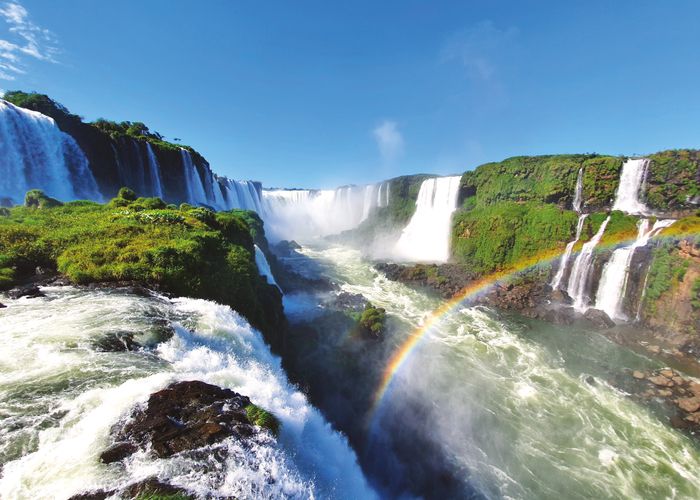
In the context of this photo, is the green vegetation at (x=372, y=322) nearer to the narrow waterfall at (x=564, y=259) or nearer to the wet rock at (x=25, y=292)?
the wet rock at (x=25, y=292)

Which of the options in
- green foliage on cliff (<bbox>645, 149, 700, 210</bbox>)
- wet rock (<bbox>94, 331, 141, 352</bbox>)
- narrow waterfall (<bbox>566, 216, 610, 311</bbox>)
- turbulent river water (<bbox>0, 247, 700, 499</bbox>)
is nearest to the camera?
turbulent river water (<bbox>0, 247, 700, 499</bbox>)

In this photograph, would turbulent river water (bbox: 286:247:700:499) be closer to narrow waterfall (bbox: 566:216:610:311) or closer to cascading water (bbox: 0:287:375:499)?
narrow waterfall (bbox: 566:216:610:311)

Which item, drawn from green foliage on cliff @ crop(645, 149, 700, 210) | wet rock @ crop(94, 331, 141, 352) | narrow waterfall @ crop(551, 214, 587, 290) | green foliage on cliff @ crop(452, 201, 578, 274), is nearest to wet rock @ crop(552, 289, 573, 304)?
narrow waterfall @ crop(551, 214, 587, 290)

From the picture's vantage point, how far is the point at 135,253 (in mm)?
12422

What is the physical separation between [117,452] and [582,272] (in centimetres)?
3508

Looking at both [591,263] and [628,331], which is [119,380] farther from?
[591,263]

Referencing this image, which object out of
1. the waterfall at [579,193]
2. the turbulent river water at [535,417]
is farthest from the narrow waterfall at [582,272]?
the waterfall at [579,193]

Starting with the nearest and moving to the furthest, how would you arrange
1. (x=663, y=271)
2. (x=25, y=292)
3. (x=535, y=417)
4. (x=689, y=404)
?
(x=25, y=292)
(x=535, y=417)
(x=689, y=404)
(x=663, y=271)

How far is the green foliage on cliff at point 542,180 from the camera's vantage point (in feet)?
112

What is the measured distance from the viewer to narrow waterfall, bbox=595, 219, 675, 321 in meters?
25.1

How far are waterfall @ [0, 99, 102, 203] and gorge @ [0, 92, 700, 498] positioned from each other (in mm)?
197

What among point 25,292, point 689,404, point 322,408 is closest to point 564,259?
point 689,404

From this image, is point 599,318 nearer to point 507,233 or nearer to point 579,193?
point 507,233

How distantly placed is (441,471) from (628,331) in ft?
70.7
